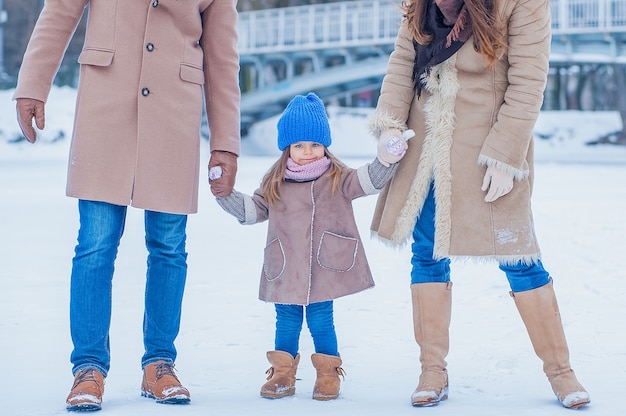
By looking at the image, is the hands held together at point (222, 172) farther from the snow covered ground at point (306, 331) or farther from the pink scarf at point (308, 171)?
the snow covered ground at point (306, 331)

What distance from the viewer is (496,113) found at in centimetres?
278

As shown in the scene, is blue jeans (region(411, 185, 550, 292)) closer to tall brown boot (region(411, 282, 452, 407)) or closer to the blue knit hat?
tall brown boot (region(411, 282, 452, 407))

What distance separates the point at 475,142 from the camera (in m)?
2.79

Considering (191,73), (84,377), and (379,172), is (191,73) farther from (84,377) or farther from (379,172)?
(84,377)

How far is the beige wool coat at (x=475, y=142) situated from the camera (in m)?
2.71

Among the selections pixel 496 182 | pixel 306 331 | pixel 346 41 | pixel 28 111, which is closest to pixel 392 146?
pixel 496 182

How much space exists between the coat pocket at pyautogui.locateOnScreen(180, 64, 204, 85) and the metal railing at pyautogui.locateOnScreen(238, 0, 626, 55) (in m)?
17.6

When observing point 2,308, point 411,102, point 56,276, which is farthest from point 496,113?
point 56,276

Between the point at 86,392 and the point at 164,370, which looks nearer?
the point at 86,392

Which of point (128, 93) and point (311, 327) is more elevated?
point (128, 93)

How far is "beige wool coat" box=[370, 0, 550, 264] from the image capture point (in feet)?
8.87

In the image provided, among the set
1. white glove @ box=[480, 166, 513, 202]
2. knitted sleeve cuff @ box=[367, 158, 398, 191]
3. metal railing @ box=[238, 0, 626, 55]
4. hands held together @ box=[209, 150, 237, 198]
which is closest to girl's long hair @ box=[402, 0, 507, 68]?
white glove @ box=[480, 166, 513, 202]

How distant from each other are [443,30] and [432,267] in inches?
26.7

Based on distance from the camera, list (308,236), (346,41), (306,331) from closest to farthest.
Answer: (308,236), (306,331), (346,41)
